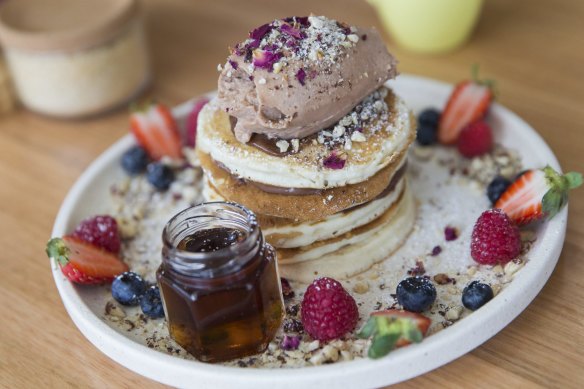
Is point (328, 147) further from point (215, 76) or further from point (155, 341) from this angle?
point (215, 76)

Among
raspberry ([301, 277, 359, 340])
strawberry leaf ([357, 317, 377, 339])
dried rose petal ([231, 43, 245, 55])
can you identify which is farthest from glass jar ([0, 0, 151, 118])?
strawberry leaf ([357, 317, 377, 339])

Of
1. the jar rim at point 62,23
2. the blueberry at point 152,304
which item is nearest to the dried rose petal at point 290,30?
the blueberry at point 152,304

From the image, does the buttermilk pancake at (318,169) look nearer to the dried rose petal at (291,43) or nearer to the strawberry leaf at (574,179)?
the dried rose petal at (291,43)

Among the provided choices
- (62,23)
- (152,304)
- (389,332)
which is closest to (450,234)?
(389,332)

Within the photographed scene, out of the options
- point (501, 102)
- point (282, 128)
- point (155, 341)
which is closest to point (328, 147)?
point (282, 128)

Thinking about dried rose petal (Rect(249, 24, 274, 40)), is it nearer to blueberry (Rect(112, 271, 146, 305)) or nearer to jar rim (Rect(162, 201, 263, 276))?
jar rim (Rect(162, 201, 263, 276))
